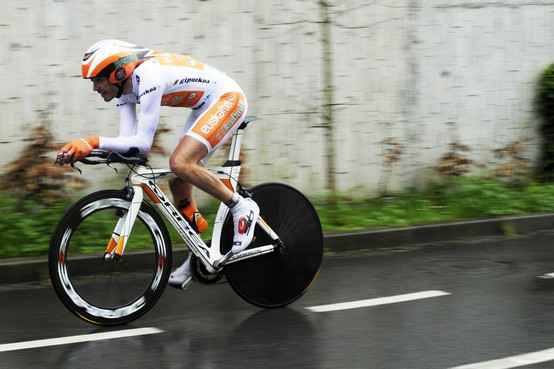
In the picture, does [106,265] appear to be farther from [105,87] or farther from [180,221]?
[105,87]

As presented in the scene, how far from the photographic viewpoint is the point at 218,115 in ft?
18.5

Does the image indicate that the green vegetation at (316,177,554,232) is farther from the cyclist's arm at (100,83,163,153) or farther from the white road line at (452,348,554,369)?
the white road line at (452,348,554,369)

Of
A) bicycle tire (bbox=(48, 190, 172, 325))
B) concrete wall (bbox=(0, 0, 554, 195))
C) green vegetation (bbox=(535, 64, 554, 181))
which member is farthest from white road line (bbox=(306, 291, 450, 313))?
green vegetation (bbox=(535, 64, 554, 181))

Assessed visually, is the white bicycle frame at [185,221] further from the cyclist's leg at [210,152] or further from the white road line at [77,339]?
the white road line at [77,339]

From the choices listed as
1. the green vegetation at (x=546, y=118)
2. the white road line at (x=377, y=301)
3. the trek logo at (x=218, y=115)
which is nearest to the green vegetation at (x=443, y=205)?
the green vegetation at (x=546, y=118)

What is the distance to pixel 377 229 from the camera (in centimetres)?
852

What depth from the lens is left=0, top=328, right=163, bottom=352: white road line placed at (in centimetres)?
508

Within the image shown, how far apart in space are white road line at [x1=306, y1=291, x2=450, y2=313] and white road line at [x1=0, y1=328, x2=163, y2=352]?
3.97 feet

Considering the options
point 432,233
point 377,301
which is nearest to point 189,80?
point 377,301

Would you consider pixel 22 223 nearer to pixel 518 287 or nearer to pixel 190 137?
pixel 190 137

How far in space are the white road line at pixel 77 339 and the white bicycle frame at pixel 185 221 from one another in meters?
0.49

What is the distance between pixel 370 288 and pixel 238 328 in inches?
58.4

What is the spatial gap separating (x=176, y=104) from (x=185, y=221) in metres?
0.79

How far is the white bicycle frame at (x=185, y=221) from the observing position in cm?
546
